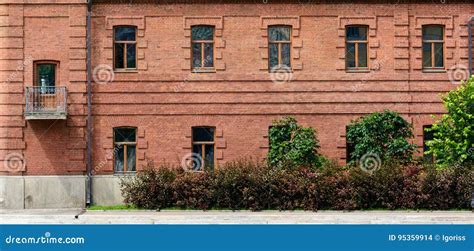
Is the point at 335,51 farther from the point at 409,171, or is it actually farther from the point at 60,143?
the point at 60,143

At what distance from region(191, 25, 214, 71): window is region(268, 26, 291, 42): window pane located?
2.44m

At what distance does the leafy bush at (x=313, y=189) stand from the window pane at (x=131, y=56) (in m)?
5.23

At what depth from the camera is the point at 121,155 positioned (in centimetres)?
3088

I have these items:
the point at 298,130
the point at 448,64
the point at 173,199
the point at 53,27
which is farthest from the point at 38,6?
the point at 448,64

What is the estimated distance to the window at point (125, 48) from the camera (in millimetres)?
30984

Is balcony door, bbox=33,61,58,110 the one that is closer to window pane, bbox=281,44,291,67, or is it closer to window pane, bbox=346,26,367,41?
window pane, bbox=281,44,291,67

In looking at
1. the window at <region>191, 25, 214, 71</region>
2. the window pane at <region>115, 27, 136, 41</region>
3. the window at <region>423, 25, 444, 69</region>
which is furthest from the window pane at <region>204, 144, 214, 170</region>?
the window at <region>423, 25, 444, 69</region>

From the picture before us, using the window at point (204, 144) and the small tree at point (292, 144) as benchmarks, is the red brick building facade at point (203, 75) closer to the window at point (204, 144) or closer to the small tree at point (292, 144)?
the window at point (204, 144)

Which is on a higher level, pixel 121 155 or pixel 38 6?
pixel 38 6

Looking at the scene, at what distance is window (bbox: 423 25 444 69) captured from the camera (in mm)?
31312

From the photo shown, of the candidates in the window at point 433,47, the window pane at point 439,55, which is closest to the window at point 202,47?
the window at point 433,47

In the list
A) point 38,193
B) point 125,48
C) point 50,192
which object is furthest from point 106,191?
point 125,48

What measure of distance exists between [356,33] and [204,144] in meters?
7.78

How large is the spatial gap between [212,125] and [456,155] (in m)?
9.62
